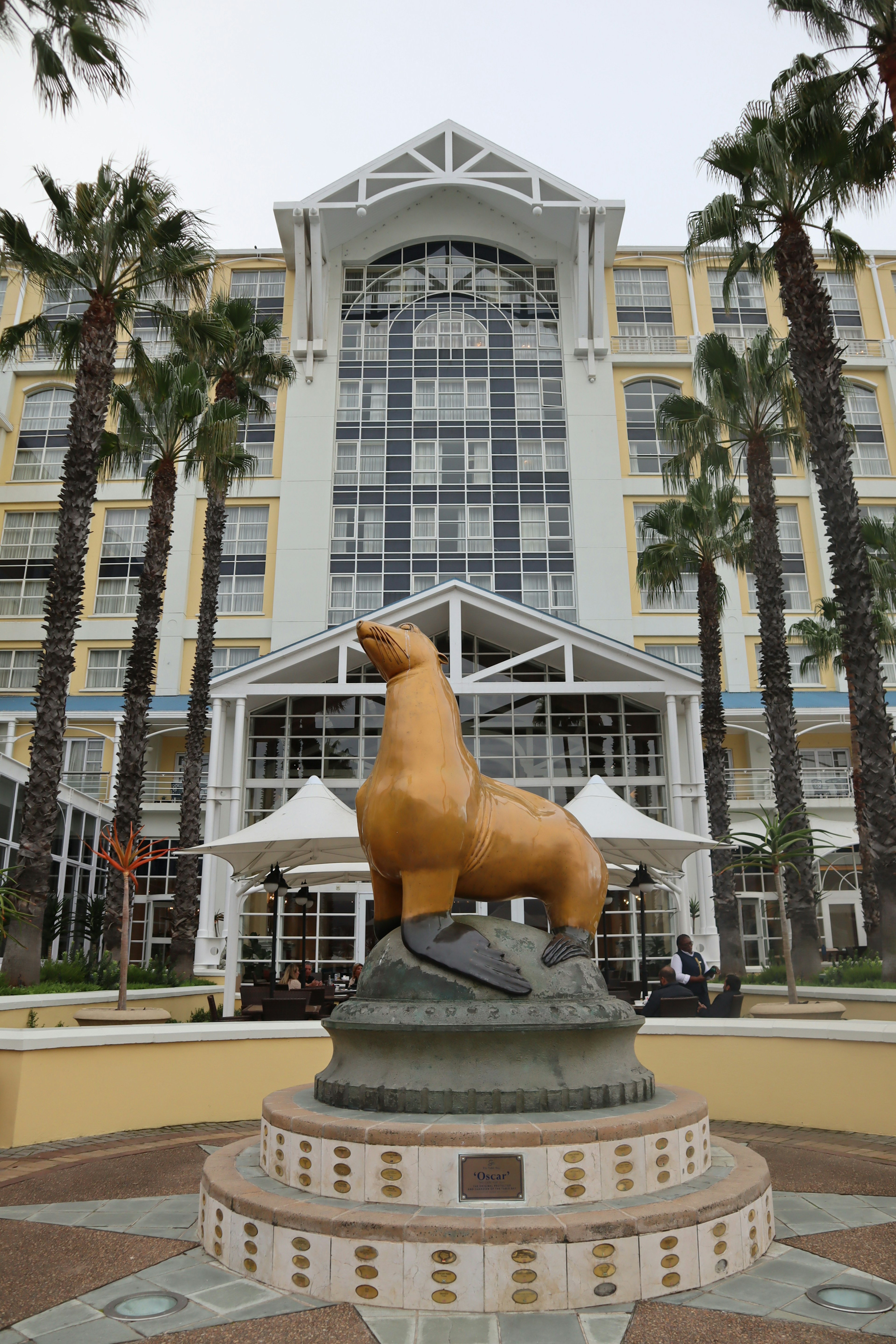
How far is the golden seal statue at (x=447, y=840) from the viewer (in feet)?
16.6

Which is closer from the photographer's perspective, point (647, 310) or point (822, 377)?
point (822, 377)

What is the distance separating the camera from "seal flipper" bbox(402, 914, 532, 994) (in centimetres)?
492

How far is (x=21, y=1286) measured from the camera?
4.15 m

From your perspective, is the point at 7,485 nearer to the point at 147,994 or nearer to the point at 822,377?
the point at 147,994

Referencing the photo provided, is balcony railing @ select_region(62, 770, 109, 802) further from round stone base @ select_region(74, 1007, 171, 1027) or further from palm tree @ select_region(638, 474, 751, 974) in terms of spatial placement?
round stone base @ select_region(74, 1007, 171, 1027)

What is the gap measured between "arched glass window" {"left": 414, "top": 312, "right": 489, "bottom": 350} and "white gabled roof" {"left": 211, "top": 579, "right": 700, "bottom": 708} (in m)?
16.0

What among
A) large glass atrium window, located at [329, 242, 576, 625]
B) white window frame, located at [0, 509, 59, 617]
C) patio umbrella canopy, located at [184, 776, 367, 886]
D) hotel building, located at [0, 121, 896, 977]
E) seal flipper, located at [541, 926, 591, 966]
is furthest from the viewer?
white window frame, located at [0, 509, 59, 617]

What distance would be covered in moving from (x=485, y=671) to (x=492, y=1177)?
16850mm

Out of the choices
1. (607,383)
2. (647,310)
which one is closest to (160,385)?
(607,383)

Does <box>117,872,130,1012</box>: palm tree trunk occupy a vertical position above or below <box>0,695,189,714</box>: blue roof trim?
below

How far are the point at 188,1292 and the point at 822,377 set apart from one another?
14113 millimetres

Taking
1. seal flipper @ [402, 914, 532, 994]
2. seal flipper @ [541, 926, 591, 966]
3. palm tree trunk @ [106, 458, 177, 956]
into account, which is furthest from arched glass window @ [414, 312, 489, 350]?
seal flipper @ [402, 914, 532, 994]

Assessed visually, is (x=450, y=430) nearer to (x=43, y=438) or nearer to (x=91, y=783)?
(x=43, y=438)

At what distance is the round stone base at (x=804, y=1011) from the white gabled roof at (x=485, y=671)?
34.7ft
